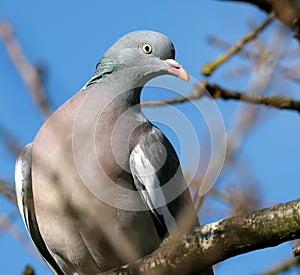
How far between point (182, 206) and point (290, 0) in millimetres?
1928

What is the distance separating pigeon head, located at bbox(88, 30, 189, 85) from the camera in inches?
188

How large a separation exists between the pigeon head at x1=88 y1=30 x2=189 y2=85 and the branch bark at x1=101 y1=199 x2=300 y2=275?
2.10m

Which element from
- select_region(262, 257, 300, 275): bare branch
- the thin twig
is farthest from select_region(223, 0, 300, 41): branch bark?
select_region(262, 257, 300, 275): bare branch

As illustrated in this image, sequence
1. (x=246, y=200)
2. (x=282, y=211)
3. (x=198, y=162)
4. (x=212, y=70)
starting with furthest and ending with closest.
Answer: (x=212, y=70) < (x=246, y=200) < (x=282, y=211) < (x=198, y=162)

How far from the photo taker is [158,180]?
14.2 feet

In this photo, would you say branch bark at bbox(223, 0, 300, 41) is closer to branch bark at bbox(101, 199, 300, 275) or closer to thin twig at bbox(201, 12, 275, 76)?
thin twig at bbox(201, 12, 275, 76)

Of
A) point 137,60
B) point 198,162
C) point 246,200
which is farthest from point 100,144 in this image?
point 198,162

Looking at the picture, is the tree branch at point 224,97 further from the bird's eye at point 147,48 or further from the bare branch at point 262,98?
the bird's eye at point 147,48

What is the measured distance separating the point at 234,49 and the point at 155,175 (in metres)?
1.02

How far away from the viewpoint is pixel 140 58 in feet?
15.8

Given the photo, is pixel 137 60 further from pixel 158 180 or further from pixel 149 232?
pixel 149 232

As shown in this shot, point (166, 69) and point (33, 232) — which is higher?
point (166, 69)

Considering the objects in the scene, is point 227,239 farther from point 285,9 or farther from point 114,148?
point 114,148

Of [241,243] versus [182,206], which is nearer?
[241,243]
